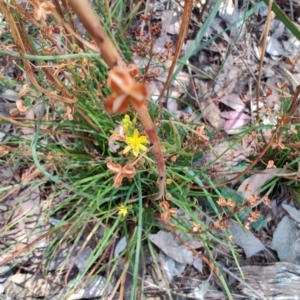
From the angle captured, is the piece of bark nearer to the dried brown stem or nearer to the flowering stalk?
the flowering stalk

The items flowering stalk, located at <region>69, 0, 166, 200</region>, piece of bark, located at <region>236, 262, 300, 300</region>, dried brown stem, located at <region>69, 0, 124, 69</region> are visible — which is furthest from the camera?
piece of bark, located at <region>236, 262, 300, 300</region>

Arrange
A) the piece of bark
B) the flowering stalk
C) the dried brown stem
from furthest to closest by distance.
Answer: the piece of bark
the dried brown stem
the flowering stalk

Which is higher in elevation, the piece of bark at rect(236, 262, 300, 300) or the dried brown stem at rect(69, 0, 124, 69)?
the dried brown stem at rect(69, 0, 124, 69)

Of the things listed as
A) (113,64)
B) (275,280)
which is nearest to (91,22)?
(113,64)

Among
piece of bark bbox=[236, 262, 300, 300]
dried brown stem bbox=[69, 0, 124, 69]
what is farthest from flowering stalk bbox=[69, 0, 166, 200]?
piece of bark bbox=[236, 262, 300, 300]

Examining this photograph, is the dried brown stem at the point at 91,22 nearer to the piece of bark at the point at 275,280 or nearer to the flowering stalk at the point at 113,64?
the flowering stalk at the point at 113,64

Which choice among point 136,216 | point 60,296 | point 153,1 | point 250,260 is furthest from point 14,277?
point 153,1

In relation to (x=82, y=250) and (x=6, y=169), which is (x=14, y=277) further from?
(x=6, y=169)

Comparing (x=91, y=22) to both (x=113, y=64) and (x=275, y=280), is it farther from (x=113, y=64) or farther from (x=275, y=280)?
(x=275, y=280)

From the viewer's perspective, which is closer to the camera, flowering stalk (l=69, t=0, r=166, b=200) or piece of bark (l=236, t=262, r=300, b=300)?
flowering stalk (l=69, t=0, r=166, b=200)
